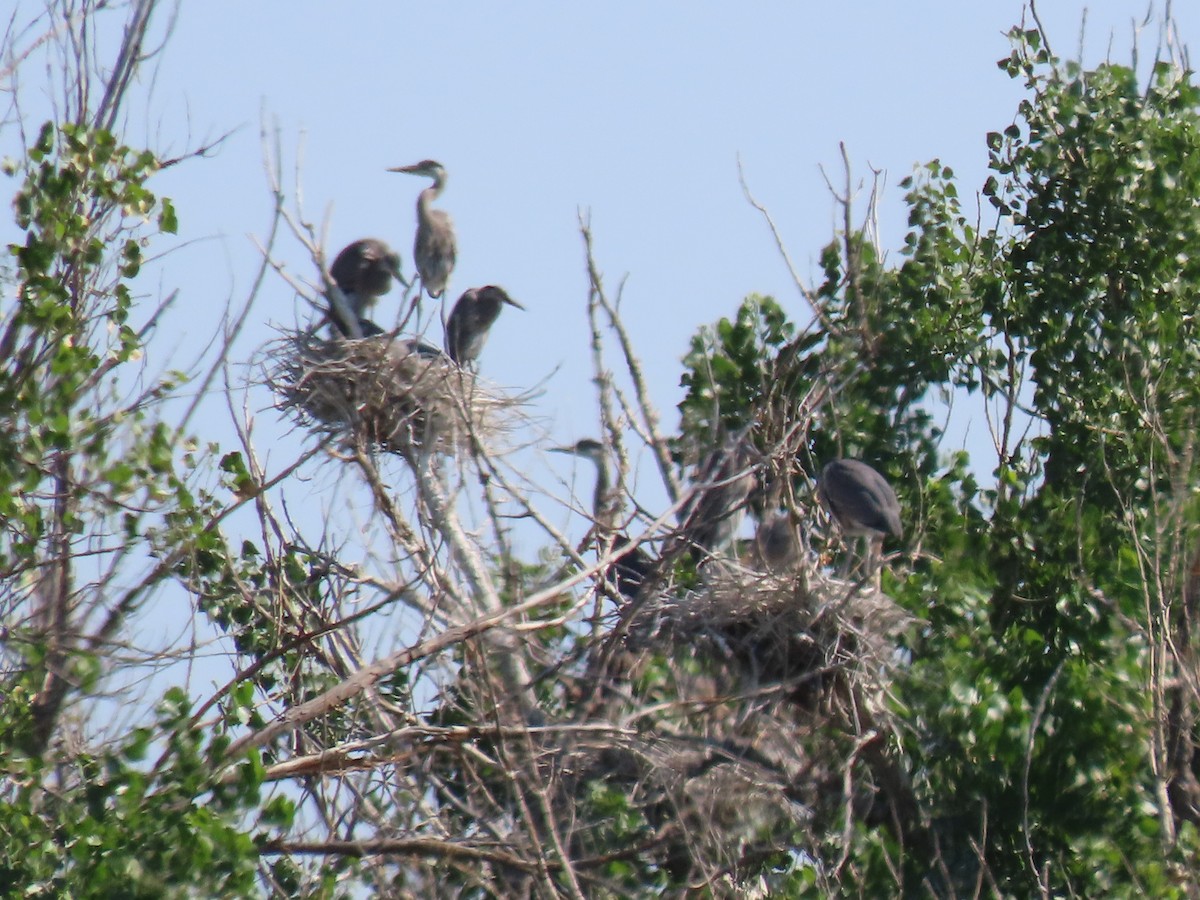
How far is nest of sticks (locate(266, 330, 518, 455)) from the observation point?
9.67 meters

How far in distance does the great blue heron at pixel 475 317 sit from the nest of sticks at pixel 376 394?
6.43 feet

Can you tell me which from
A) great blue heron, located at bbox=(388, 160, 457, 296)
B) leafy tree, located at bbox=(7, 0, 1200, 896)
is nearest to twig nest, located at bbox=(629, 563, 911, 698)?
leafy tree, located at bbox=(7, 0, 1200, 896)

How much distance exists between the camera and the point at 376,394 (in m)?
9.84

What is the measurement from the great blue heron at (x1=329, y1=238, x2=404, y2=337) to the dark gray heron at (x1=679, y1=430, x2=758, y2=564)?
11.5ft

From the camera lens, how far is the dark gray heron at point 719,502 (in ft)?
24.7

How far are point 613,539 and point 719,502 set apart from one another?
131 centimetres

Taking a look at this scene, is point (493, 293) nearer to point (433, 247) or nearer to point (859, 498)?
point (433, 247)

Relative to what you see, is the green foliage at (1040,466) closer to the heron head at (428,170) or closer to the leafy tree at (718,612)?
the leafy tree at (718,612)

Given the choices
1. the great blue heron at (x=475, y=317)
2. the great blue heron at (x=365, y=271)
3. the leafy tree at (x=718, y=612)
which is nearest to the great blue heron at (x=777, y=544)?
the leafy tree at (x=718, y=612)

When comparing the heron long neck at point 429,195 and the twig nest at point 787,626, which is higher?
the heron long neck at point 429,195

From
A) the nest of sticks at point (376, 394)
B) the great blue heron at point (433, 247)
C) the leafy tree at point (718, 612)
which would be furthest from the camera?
the great blue heron at point (433, 247)

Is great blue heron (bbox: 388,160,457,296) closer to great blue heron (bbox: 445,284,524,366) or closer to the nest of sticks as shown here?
great blue heron (bbox: 445,284,524,366)

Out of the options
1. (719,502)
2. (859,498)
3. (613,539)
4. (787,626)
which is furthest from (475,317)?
(787,626)

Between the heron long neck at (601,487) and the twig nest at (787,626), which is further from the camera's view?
the heron long neck at (601,487)
